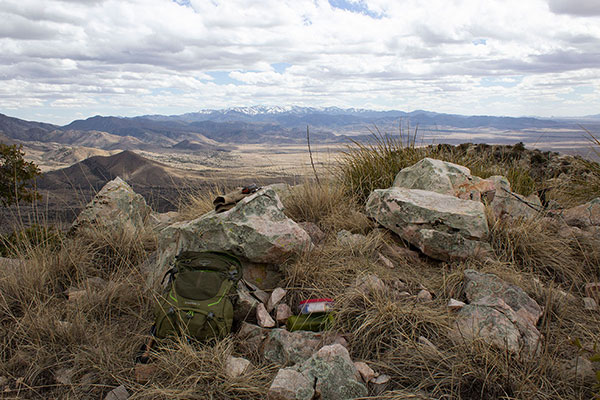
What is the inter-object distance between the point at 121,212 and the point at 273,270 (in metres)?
3.15

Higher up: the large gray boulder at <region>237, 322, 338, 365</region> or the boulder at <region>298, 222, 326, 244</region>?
the boulder at <region>298, 222, 326, 244</region>

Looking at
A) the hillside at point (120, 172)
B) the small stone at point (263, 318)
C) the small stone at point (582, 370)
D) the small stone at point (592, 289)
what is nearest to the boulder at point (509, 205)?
the small stone at point (592, 289)

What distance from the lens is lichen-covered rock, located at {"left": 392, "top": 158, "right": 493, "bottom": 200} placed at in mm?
5055

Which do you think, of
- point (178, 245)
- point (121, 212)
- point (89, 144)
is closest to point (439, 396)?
point (178, 245)

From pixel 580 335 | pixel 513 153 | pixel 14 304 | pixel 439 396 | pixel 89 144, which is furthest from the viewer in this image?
pixel 89 144

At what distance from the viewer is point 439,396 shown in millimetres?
2260

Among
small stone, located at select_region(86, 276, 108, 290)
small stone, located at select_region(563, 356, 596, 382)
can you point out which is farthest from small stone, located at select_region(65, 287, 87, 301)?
small stone, located at select_region(563, 356, 596, 382)

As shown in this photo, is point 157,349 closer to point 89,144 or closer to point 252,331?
point 252,331

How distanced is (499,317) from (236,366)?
187 cm

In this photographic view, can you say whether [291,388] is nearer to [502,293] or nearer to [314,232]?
[502,293]

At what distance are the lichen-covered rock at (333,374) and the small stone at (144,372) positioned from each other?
1.00 meters

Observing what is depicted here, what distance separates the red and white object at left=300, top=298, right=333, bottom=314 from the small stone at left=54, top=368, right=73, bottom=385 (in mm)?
1693

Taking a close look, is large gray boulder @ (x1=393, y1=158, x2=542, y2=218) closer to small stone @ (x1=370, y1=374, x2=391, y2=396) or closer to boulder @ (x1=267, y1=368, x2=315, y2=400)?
small stone @ (x1=370, y1=374, x2=391, y2=396)

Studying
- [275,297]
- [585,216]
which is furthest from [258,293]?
[585,216]
